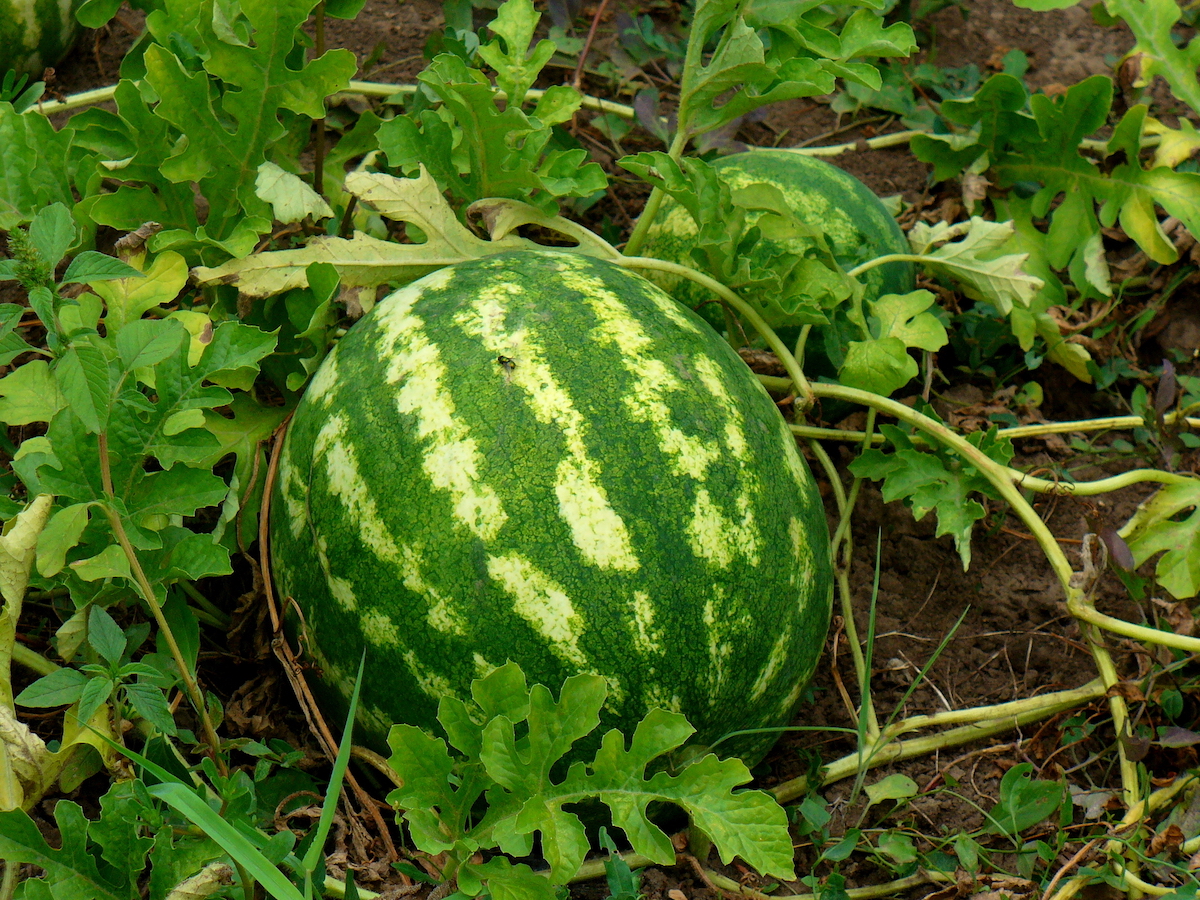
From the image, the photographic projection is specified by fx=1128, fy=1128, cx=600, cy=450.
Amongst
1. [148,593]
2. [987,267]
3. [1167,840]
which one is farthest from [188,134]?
[1167,840]

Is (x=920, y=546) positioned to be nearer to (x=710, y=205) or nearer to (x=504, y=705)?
(x=710, y=205)

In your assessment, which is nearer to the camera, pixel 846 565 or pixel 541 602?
pixel 541 602

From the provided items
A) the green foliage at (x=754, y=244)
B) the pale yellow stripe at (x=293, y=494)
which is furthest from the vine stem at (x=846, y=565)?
the pale yellow stripe at (x=293, y=494)

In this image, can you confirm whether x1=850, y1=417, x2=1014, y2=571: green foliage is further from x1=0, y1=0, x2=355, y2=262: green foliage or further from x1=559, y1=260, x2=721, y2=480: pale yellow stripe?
A: x1=0, y1=0, x2=355, y2=262: green foliage

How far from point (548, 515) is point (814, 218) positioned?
4.30 ft

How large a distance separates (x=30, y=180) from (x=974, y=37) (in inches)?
127

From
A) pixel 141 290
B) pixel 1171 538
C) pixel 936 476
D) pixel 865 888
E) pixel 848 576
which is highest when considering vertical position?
pixel 141 290

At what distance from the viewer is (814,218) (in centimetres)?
280

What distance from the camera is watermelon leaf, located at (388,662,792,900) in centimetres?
166

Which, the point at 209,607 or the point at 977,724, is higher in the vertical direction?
the point at 209,607

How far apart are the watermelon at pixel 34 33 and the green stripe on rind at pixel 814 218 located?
75.6 inches

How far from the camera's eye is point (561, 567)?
73.2 inches

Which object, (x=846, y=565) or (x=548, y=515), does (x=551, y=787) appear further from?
(x=846, y=565)

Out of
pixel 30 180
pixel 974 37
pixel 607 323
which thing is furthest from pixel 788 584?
pixel 974 37
